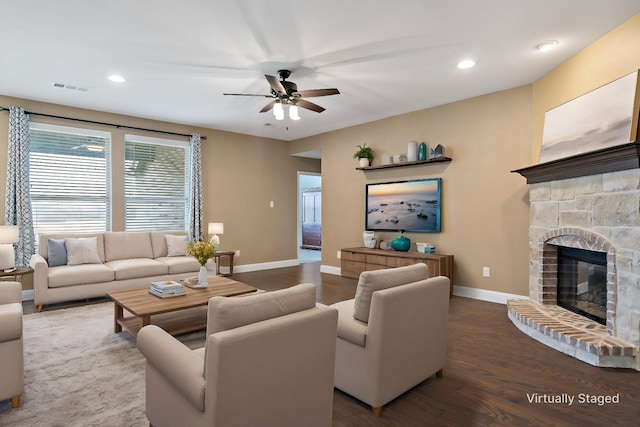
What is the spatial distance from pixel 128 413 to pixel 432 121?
5118 millimetres

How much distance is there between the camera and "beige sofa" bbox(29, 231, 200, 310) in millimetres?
4465

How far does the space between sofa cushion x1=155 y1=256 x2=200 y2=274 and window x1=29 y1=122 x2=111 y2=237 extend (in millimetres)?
1225

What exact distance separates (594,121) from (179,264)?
5.35 meters

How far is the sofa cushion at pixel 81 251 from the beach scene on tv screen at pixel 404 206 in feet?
14.0

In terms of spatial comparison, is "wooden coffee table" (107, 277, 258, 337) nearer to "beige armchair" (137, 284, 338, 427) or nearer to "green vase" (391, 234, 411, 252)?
"beige armchair" (137, 284, 338, 427)

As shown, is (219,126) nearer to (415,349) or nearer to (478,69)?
(478,69)

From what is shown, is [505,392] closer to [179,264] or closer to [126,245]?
[179,264]

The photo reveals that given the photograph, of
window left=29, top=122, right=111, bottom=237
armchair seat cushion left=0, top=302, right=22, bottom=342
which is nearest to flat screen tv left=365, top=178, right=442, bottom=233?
window left=29, top=122, right=111, bottom=237

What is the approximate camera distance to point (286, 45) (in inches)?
134

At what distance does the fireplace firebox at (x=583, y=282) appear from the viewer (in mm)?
3355

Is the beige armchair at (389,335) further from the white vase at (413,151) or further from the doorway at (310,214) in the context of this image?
the doorway at (310,214)

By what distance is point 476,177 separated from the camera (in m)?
5.01

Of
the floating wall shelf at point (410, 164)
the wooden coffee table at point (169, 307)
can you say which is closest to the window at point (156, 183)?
the wooden coffee table at point (169, 307)

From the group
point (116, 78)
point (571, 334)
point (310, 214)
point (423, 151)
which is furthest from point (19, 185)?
point (310, 214)
